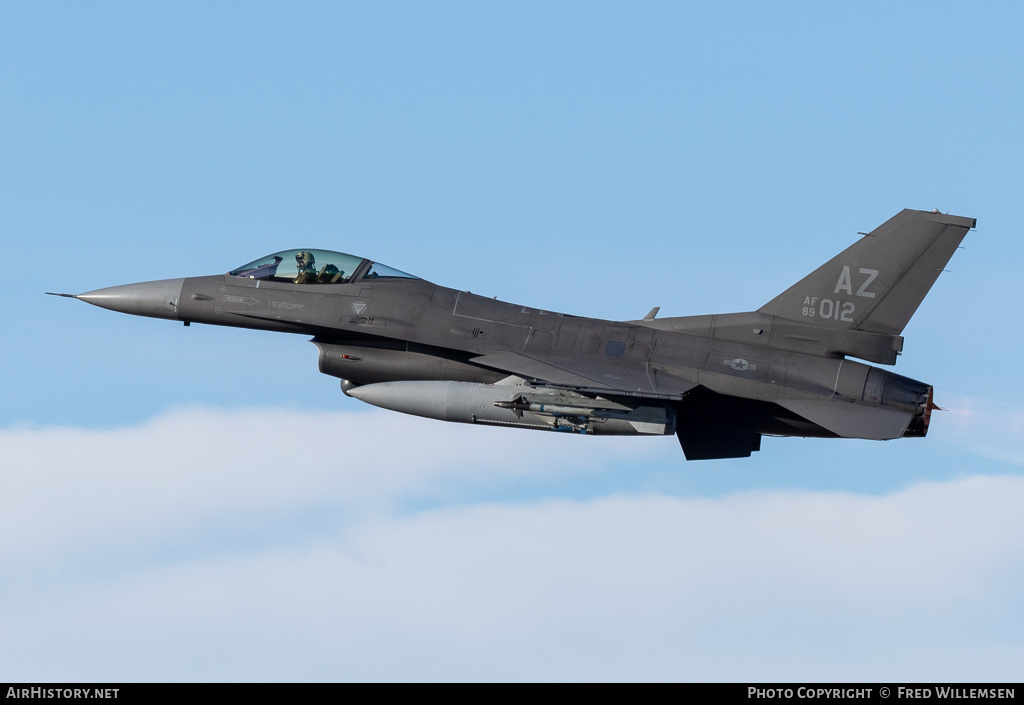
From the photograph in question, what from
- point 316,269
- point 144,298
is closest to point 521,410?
point 316,269

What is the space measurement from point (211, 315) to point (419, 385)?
3.93 metres

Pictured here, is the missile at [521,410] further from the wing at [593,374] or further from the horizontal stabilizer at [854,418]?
the horizontal stabilizer at [854,418]

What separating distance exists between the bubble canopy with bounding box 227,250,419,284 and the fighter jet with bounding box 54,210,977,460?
0.05 metres

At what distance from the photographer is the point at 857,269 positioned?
19.9 metres

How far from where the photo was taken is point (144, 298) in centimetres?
2155

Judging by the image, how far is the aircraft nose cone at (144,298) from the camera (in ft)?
70.5

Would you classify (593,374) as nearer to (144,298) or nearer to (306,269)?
(306,269)

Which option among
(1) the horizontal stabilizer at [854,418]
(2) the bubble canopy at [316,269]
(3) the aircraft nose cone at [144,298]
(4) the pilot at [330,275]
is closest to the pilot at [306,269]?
(2) the bubble canopy at [316,269]

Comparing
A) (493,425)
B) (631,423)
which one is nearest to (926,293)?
(631,423)

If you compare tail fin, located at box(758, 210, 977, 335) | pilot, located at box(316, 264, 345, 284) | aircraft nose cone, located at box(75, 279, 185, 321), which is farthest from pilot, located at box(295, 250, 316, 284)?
tail fin, located at box(758, 210, 977, 335)

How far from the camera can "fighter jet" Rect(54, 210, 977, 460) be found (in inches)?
762

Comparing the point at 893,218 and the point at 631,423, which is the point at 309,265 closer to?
the point at 631,423

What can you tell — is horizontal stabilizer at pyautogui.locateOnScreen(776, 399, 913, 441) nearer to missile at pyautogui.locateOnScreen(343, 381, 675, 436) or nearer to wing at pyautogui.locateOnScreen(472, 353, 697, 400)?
wing at pyautogui.locateOnScreen(472, 353, 697, 400)

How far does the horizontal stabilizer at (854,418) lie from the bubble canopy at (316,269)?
6.79 metres
